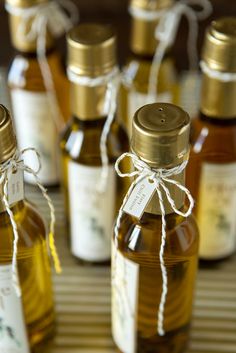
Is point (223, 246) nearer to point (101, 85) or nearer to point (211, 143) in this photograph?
point (211, 143)

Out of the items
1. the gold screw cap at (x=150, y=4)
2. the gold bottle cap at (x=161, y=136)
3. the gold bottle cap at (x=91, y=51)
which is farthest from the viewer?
the gold screw cap at (x=150, y=4)

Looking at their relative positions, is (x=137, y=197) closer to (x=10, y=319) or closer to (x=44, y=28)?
(x=10, y=319)

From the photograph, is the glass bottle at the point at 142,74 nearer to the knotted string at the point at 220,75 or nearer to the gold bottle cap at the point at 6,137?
the knotted string at the point at 220,75

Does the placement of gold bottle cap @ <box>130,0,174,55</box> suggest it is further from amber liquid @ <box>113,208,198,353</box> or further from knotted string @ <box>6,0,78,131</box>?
amber liquid @ <box>113,208,198,353</box>

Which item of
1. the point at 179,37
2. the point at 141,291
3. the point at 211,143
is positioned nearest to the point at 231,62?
the point at 211,143

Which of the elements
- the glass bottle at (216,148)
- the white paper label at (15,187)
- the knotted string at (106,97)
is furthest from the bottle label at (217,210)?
the white paper label at (15,187)

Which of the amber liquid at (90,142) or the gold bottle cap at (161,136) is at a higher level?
the gold bottle cap at (161,136)

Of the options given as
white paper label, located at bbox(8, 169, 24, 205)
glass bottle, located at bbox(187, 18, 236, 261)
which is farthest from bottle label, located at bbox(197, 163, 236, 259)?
white paper label, located at bbox(8, 169, 24, 205)
